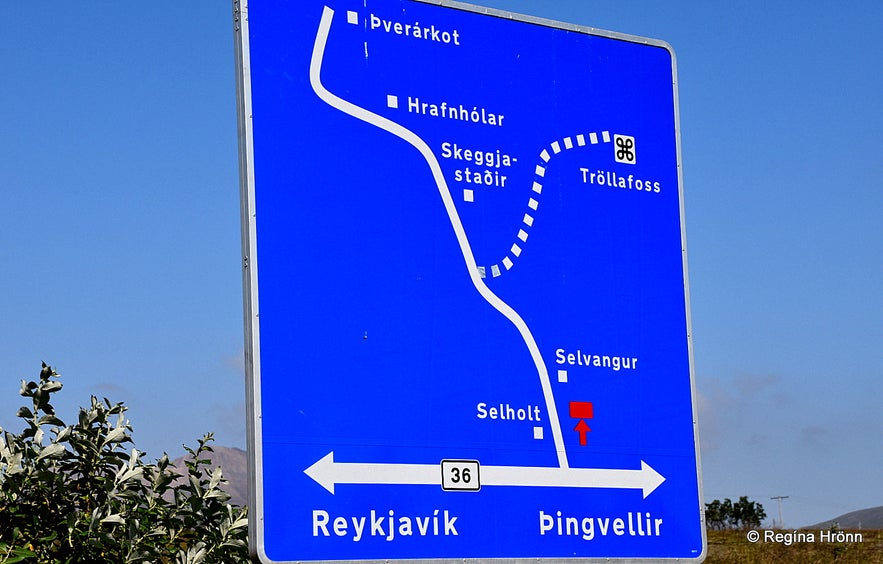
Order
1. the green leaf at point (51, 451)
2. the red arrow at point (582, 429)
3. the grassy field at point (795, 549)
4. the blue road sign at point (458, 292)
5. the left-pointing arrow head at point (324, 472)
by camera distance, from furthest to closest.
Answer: the grassy field at point (795, 549), the red arrow at point (582, 429), the green leaf at point (51, 451), the blue road sign at point (458, 292), the left-pointing arrow head at point (324, 472)

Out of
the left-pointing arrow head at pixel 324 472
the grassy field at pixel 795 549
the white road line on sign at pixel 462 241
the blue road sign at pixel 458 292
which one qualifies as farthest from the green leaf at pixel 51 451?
the grassy field at pixel 795 549

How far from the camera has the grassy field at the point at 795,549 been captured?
1706 cm

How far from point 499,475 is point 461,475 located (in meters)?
0.26

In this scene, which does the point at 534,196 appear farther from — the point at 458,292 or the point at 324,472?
the point at 324,472

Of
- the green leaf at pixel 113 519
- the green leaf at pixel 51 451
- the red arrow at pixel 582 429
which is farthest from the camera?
the red arrow at pixel 582 429

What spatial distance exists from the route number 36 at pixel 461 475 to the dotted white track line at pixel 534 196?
3.86 feet

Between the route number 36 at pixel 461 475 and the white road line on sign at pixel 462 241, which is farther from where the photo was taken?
the white road line on sign at pixel 462 241

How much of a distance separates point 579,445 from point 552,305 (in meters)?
0.90

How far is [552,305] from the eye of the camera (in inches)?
295

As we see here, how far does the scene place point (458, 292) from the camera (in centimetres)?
716

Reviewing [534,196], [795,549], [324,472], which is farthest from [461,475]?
[795,549]

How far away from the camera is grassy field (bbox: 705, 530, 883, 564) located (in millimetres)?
17062

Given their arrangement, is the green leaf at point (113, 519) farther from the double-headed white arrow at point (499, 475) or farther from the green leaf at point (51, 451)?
the double-headed white arrow at point (499, 475)

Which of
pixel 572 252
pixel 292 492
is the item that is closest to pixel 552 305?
pixel 572 252
